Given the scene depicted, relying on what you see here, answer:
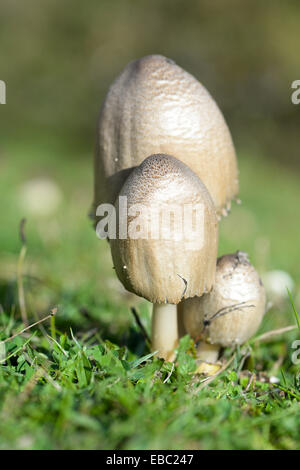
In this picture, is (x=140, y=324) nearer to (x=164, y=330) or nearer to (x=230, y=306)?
(x=164, y=330)

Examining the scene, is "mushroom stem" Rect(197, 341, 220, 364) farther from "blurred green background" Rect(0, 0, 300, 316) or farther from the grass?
"blurred green background" Rect(0, 0, 300, 316)

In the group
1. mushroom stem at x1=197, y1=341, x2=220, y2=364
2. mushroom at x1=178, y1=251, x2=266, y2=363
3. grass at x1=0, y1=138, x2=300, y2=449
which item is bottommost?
mushroom stem at x1=197, y1=341, x2=220, y2=364

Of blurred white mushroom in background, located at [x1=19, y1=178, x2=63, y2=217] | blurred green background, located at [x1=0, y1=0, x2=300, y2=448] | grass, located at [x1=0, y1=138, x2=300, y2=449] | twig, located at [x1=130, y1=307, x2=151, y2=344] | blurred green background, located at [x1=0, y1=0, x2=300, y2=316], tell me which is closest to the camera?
grass, located at [x1=0, y1=138, x2=300, y2=449]

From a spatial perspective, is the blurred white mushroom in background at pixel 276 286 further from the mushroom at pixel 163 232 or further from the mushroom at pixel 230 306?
the mushroom at pixel 163 232

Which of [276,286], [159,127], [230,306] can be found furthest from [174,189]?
[276,286]

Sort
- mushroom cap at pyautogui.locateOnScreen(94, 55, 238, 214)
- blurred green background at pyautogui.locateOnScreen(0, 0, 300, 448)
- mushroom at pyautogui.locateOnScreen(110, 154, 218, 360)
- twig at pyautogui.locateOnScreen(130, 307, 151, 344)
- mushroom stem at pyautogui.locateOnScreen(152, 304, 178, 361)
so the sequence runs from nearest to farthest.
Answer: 1. mushroom at pyautogui.locateOnScreen(110, 154, 218, 360)
2. mushroom cap at pyautogui.locateOnScreen(94, 55, 238, 214)
3. mushroom stem at pyautogui.locateOnScreen(152, 304, 178, 361)
4. twig at pyautogui.locateOnScreen(130, 307, 151, 344)
5. blurred green background at pyautogui.locateOnScreen(0, 0, 300, 448)

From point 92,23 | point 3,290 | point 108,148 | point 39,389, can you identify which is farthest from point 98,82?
point 39,389

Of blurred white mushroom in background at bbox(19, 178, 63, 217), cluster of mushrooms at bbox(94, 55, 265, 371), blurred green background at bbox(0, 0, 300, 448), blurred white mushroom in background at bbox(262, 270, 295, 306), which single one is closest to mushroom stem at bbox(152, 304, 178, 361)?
cluster of mushrooms at bbox(94, 55, 265, 371)
